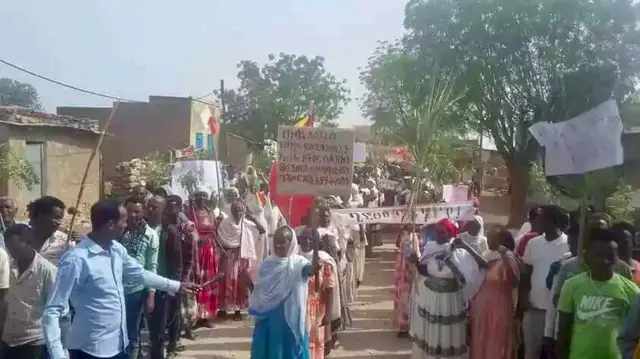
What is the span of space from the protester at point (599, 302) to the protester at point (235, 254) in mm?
5484

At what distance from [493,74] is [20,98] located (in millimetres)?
38588

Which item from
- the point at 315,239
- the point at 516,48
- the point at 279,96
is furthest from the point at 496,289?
the point at 279,96

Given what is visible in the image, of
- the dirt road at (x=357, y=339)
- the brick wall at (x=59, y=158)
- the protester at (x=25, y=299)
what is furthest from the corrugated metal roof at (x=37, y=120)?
the protester at (x=25, y=299)

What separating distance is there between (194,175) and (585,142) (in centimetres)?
757

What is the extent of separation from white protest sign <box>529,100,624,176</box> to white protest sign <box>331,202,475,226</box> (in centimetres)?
273

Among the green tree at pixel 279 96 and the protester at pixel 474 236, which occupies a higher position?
the green tree at pixel 279 96

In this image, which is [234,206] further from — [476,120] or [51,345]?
[476,120]

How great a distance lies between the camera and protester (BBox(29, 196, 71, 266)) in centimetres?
489

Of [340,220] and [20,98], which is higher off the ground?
[20,98]

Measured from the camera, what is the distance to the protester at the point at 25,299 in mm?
4453

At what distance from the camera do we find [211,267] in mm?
9227

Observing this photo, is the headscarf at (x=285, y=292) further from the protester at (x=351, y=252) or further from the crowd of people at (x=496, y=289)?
the protester at (x=351, y=252)

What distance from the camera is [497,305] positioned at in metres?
6.38

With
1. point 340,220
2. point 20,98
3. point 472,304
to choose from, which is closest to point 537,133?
point 472,304
